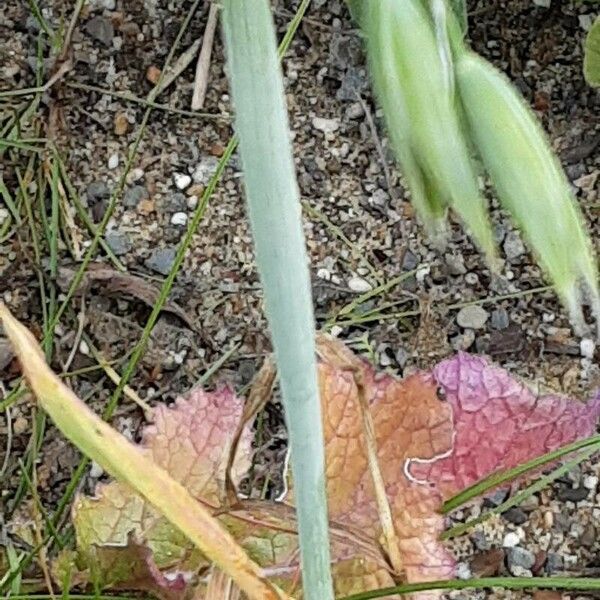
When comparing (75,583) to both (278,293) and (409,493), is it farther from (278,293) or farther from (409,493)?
(278,293)

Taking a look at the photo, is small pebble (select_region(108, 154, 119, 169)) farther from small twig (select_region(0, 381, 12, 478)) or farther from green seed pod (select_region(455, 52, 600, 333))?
green seed pod (select_region(455, 52, 600, 333))

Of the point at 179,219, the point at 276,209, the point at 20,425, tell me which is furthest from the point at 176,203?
the point at 276,209

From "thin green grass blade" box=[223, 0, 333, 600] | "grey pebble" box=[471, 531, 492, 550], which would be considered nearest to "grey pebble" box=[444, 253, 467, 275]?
"grey pebble" box=[471, 531, 492, 550]

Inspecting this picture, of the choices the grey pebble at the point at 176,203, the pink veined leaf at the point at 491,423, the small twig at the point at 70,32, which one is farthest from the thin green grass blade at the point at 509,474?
the small twig at the point at 70,32

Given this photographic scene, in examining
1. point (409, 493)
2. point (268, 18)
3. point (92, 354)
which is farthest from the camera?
point (92, 354)

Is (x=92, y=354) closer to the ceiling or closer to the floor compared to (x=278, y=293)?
closer to the floor

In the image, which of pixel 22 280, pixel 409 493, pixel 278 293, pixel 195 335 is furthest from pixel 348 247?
pixel 278 293

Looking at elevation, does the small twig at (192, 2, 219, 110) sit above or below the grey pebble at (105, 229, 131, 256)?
above
